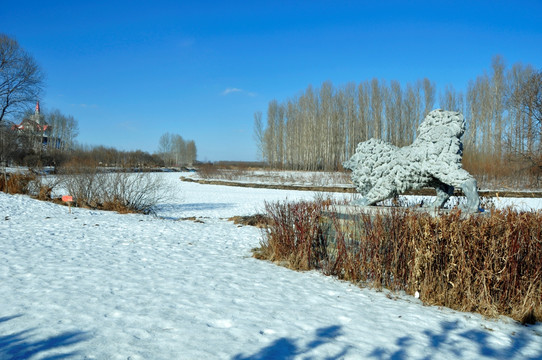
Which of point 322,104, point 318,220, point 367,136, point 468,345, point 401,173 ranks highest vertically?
point 322,104

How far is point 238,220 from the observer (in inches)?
478

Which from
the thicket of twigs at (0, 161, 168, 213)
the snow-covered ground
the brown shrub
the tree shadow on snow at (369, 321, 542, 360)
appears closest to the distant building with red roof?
the brown shrub

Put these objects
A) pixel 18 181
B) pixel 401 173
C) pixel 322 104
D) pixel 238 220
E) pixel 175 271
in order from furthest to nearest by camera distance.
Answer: pixel 322 104
pixel 18 181
pixel 238 220
pixel 401 173
pixel 175 271

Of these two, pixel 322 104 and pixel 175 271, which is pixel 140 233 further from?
pixel 322 104

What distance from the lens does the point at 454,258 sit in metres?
4.41

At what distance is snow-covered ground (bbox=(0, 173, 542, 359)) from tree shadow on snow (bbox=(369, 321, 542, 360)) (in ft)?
0.04

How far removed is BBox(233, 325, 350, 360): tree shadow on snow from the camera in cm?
298

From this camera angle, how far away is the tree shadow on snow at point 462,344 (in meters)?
3.15

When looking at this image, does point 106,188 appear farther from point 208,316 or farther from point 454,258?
point 454,258

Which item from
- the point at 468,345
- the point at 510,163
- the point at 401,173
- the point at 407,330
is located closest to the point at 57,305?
the point at 407,330

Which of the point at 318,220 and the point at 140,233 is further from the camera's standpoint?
the point at 140,233

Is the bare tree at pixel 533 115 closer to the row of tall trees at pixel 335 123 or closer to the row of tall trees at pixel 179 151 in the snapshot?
the row of tall trees at pixel 335 123

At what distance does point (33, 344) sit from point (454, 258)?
453cm

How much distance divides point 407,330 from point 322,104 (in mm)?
45760
